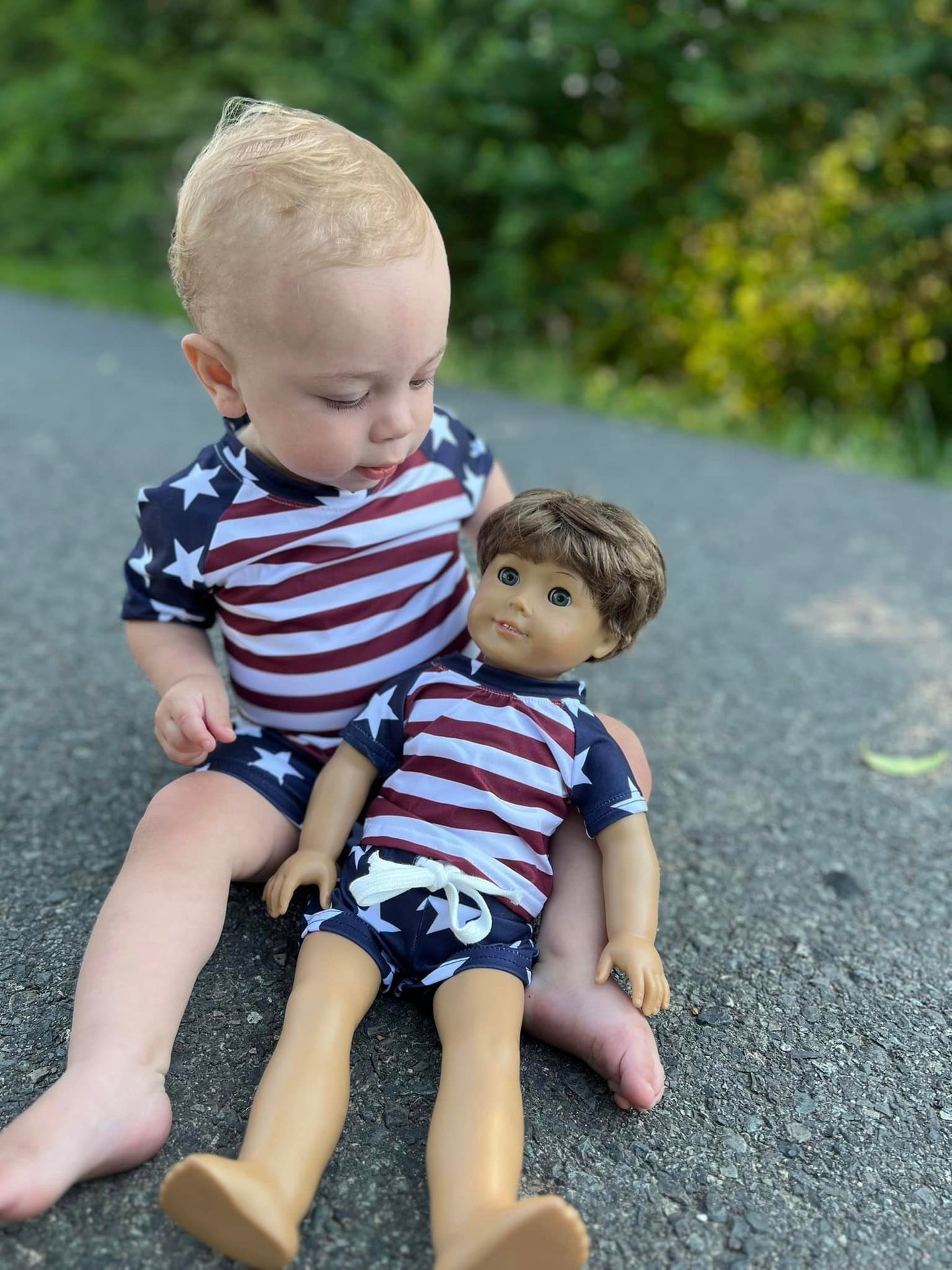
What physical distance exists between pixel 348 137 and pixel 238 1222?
1324 millimetres

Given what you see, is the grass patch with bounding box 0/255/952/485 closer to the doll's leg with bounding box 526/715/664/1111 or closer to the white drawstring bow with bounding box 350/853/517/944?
the doll's leg with bounding box 526/715/664/1111

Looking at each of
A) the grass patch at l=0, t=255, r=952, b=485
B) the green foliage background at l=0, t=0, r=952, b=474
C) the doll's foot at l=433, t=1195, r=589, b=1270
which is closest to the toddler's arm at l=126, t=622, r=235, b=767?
the doll's foot at l=433, t=1195, r=589, b=1270

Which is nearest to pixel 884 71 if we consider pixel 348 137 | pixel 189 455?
pixel 189 455

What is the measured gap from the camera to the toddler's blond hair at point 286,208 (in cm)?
146

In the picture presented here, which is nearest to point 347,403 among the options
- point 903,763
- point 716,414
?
point 903,763

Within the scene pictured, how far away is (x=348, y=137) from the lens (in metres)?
1.59

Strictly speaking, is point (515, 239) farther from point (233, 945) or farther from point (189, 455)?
point (233, 945)

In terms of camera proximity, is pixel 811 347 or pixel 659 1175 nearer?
pixel 659 1175

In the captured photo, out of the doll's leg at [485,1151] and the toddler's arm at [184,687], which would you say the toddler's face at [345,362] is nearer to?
the toddler's arm at [184,687]

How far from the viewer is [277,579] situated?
1.75 metres

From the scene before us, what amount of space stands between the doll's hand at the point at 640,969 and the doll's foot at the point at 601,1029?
0.02 m

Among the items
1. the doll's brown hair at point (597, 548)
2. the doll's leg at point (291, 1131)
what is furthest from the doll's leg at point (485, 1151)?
the doll's brown hair at point (597, 548)

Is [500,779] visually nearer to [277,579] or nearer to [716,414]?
[277,579]

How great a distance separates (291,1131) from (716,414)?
4.97 meters
